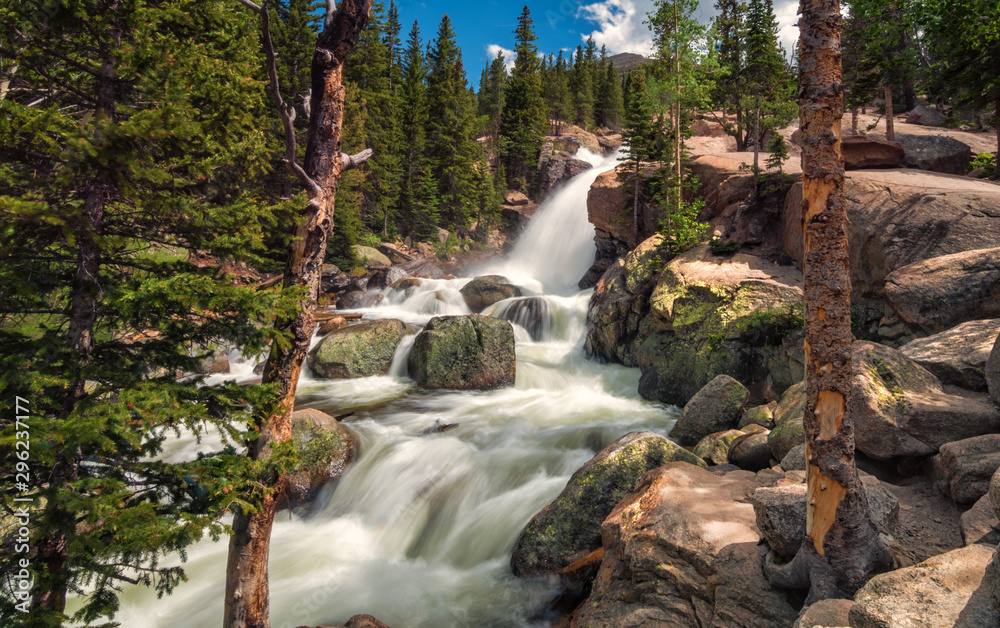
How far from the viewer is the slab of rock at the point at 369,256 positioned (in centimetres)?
2732

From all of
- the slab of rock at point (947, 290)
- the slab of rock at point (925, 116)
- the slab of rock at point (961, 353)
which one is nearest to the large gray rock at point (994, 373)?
the slab of rock at point (961, 353)

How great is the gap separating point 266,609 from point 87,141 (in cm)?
431

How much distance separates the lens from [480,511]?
8.04m

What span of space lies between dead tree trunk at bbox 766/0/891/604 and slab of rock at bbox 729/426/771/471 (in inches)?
Answer: 129

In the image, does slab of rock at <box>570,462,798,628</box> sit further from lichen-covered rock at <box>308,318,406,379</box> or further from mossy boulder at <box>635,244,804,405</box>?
lichen-covered rock at <box>308,318,406,379</box>

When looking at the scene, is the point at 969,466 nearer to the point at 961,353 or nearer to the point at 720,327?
the point at 961,353

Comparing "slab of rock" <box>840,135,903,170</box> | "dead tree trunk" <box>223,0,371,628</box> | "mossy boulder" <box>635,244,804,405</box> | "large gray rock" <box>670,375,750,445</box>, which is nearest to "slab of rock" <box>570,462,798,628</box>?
"large gray rock" <box>670,375,750,445</box>

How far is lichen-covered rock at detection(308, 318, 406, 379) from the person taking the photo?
14.8 metres

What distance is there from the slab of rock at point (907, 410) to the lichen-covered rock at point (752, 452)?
1.32 meters

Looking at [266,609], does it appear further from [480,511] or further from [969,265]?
[969,265]

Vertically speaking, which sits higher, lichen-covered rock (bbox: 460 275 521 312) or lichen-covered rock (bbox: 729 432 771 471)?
lichen-covered rock (bbox: 460 275 521 312)

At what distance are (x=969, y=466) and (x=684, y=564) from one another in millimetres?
2872

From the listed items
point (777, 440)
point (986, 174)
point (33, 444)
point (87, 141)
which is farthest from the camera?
point (986, 174)

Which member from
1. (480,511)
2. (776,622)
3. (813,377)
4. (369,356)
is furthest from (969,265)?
(369,356)
